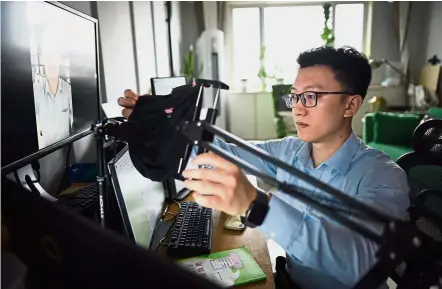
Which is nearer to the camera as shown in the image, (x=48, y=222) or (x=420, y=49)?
(x=48, y=222)

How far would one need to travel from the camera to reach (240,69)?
6.24 metres

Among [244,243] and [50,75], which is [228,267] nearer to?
[244,243]

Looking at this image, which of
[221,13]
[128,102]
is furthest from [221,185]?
[221,13]

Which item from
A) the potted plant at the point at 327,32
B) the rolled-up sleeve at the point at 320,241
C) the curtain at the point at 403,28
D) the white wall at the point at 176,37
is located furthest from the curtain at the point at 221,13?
the rolled-up sleeve at the point at 320,241

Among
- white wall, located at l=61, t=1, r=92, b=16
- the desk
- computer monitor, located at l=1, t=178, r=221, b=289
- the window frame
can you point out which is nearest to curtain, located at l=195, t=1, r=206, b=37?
the window frame

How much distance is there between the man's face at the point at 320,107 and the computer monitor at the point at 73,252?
0.74 metres

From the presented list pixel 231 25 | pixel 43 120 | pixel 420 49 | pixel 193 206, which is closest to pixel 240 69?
pixel 231 25

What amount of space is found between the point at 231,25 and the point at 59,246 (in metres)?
5.84

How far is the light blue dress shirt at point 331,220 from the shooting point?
68cm

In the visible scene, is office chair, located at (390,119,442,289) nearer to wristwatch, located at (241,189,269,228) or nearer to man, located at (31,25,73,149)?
wristwatch, located at (241,189,269,228)

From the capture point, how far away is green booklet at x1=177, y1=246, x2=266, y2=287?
989mm

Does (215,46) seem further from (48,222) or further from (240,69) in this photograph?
(48,222)

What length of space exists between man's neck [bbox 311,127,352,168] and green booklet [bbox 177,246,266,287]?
0.39m

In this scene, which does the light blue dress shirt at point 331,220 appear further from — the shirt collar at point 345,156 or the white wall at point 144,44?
the white wall at point 144,44
